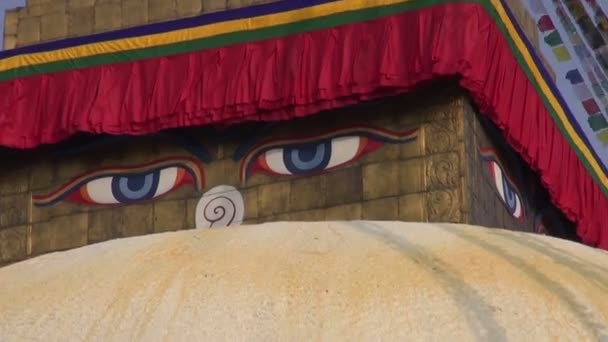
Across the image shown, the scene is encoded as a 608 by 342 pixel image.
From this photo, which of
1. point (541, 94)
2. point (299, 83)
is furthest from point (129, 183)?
point (541, 94)

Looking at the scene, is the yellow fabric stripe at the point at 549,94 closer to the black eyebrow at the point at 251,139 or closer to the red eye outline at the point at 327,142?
the red eye outline at the point at 327,142

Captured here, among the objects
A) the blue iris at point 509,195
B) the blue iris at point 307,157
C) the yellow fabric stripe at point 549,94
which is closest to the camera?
the blue iris at point 307,157

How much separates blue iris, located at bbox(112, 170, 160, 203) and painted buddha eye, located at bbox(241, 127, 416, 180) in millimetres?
891

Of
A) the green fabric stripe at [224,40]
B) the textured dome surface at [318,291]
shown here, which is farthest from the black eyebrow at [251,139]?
the textured dome surface at [318,291]

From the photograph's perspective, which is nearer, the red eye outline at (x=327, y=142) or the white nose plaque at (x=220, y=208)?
the red eye outline at (x=327, y=142)

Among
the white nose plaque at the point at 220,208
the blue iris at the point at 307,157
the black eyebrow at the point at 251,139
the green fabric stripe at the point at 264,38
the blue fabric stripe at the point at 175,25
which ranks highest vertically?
the blue fabric stripe at the point at 175,25

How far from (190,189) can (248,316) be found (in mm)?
6795

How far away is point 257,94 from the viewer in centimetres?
1371

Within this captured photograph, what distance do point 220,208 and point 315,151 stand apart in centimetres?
97

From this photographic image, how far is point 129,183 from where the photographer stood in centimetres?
1448

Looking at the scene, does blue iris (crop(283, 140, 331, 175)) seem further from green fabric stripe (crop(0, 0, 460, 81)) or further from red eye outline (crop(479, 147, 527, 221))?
red eye outline (crop(479, 147, 527, 221))

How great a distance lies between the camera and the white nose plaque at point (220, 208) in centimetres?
1391

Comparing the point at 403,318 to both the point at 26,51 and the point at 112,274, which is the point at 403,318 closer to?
the point at 112,274

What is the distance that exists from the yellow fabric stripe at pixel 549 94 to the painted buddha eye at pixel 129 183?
9.79 feet
